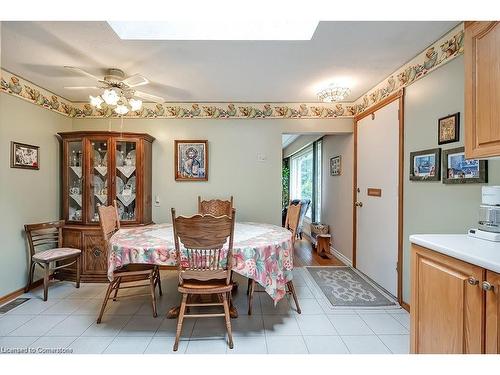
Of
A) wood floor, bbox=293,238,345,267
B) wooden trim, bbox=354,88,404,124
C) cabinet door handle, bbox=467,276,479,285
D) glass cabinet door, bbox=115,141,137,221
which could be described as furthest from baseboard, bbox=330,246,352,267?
glass cabinet door, bbox=115,141,137,221

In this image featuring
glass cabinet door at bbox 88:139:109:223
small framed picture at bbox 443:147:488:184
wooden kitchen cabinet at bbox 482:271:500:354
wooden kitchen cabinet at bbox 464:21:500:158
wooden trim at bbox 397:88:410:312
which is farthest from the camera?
glass cabinet door at bbox 88:139:109:223

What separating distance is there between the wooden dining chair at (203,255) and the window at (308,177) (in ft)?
11.6

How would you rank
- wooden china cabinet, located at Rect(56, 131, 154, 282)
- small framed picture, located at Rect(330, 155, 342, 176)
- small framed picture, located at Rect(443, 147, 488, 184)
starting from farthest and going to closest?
small framed picture, located at Rect(330, 155, 342, 176) < wooden china cabinet, located at Rect(56, 131, 154, 282) < small framed picture, located at Rect(443, 147, 488, 184)

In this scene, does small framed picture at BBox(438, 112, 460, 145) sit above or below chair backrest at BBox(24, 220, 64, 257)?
above

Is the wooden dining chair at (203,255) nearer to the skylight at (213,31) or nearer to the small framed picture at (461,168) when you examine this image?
the skylight at (213,31)

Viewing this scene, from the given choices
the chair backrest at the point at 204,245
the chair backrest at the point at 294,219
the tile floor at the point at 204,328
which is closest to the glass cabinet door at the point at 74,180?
the tile floor at the point at 204,328

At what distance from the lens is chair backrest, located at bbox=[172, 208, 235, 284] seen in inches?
61.2

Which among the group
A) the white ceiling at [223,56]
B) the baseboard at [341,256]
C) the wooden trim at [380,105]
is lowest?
the baseboard at [341,256]

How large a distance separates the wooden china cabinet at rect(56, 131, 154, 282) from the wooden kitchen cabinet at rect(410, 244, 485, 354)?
2923 mm

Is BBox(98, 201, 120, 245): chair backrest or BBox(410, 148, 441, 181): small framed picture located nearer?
BBox(410, 148, 441, 181): small framed picture

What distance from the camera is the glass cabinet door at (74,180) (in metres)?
2.95

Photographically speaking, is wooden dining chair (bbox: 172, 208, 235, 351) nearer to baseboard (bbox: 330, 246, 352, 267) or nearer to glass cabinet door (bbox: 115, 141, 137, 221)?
glass cabinet door (bbox: 115, 141, 137, 221)

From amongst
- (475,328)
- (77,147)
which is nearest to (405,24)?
(475,328)

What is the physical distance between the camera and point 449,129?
1755mm
